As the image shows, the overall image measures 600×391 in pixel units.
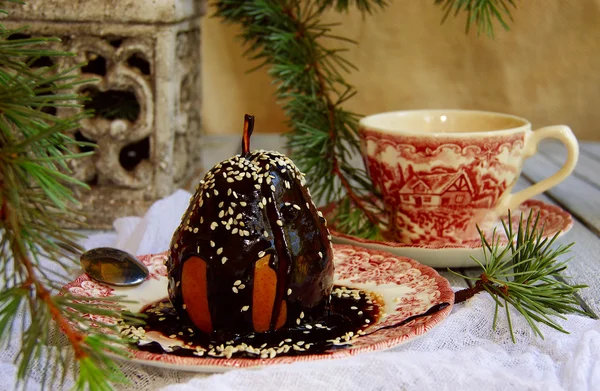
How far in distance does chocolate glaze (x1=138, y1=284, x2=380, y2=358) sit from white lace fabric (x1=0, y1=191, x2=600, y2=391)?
2 centimetres

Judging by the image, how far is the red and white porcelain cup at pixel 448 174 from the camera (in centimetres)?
69

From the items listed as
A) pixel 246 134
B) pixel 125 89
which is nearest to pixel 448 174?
pixel 246 134

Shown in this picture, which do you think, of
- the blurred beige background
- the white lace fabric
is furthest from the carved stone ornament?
the blurred beige background

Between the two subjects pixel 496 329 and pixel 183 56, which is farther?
pixel 183 56

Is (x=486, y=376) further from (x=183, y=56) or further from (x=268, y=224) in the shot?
(x=183, y=56)

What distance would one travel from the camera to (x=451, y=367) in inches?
17.1

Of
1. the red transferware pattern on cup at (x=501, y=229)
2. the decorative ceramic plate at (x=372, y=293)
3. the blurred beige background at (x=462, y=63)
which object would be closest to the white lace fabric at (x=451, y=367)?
the decorative ceramic plate at (x=372, y=293)

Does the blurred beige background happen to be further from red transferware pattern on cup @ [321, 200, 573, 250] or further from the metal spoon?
the metal spoon

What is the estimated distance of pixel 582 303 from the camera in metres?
0.59

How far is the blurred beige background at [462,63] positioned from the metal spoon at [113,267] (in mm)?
709

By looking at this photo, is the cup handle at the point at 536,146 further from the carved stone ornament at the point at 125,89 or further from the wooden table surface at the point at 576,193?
the carved stone ornament at the point at 125,89

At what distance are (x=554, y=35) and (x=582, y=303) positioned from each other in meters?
0.72

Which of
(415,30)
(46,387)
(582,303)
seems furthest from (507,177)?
(415,30)

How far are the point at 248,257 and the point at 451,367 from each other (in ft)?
0.47
